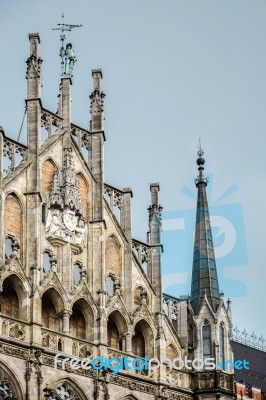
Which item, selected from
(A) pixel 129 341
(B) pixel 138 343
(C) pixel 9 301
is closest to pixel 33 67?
(C) pixel 9 301

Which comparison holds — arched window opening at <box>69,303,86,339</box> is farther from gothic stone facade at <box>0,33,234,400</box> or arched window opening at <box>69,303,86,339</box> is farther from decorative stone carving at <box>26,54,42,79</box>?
decorative stone carving at <box>26,54,42,79</box>

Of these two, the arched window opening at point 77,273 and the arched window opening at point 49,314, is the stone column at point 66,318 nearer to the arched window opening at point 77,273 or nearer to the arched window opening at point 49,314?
the arched window opening at point 49,314

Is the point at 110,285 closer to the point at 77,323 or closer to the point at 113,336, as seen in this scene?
the point at 113,336

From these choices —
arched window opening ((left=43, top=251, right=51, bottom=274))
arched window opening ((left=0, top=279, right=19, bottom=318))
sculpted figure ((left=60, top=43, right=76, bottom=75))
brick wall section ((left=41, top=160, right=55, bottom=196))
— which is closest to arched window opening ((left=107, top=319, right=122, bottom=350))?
arched window opening ((left=43, top=251, right=51, bottom=274))

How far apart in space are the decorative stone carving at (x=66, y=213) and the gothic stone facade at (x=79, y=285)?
0.09ft

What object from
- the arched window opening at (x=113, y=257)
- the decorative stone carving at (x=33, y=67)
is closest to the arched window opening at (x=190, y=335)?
the arched window opening at (x=113, y=257)

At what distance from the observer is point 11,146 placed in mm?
Answer: 38188

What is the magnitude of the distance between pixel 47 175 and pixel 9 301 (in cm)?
390

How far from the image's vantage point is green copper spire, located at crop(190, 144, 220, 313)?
135ft

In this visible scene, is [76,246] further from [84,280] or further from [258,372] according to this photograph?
[258,372]

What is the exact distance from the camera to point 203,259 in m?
41.8

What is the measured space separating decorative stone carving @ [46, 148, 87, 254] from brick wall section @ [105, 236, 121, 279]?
963 millimetres

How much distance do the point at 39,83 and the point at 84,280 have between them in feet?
17.7

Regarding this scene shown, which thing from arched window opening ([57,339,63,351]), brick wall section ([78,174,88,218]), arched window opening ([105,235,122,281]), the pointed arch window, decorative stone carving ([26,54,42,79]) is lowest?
arched window opening ([57,339,63,351])
